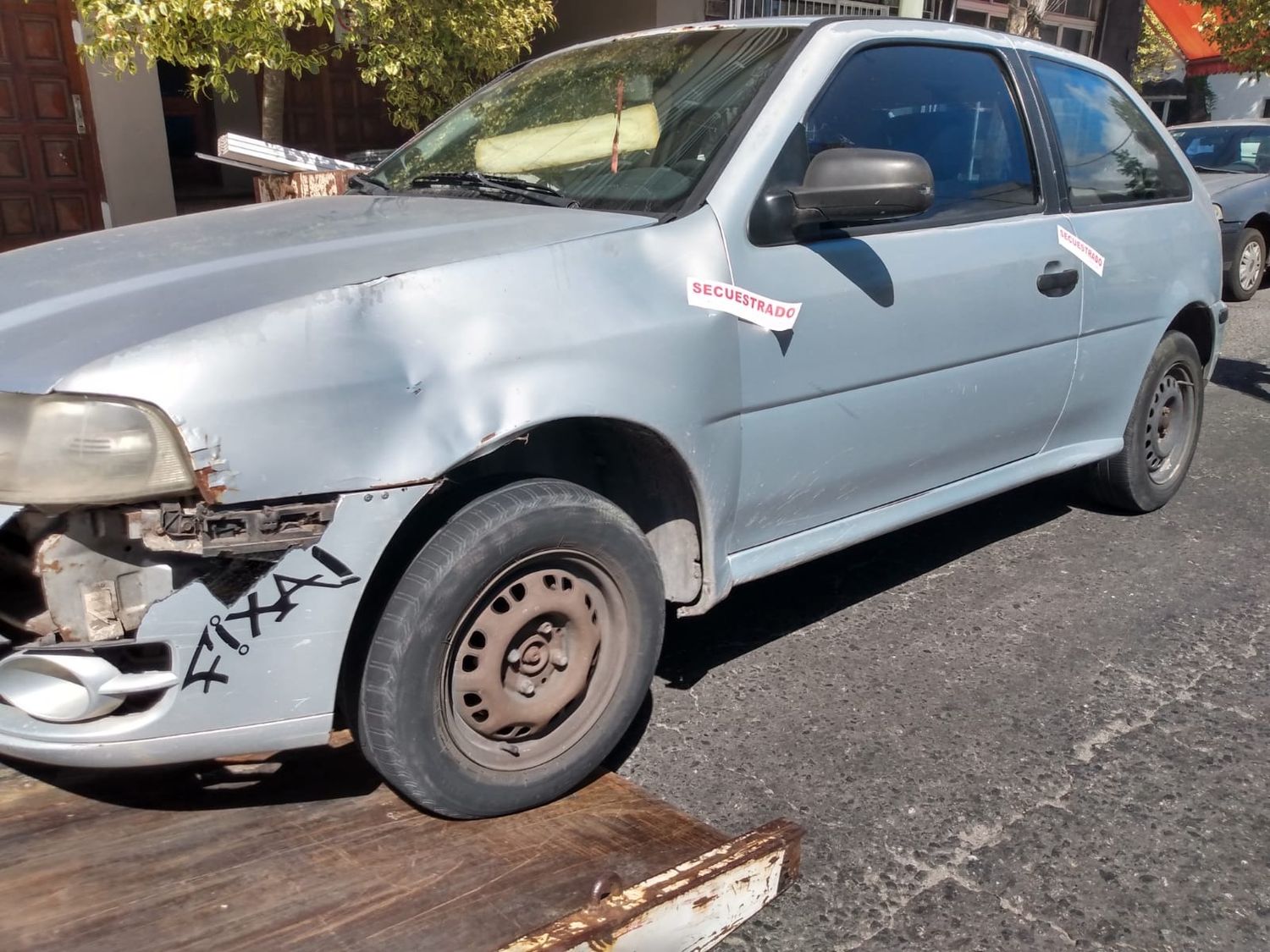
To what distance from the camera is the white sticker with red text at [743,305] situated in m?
2.57

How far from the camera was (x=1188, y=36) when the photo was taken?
2567 centimetres

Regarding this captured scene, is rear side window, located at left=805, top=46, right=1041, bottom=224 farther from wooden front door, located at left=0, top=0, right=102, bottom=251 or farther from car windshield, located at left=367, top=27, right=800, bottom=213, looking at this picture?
wooden front door, located at left=0, top=0, right=102, bottom=251

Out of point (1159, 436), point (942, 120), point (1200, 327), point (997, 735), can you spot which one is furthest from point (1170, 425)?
point (997, 735)

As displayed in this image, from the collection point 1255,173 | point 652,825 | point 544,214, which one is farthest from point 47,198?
point 1255,173

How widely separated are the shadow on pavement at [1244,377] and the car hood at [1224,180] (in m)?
3.04

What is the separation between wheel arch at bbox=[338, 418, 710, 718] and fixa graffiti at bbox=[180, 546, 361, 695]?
128mm

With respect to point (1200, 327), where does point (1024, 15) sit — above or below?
above

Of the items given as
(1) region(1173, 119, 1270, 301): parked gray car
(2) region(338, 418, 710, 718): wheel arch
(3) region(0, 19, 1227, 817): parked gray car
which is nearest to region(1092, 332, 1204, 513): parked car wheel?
(3) region(0, 19, 1227, 817): parked gray car

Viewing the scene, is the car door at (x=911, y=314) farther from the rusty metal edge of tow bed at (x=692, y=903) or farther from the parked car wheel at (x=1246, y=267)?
the parked car wheel at (x=1246, y=267)

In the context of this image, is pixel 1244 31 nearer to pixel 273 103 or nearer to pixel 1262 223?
pixel 1262 223

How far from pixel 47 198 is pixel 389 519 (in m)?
8.86

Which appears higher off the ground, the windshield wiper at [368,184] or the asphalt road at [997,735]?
the windshield wiper at [368,184]

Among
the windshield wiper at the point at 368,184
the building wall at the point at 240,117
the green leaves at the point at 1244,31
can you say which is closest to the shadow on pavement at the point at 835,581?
the windshield wiper at the point at 368,184

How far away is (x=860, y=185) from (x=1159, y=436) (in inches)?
101
